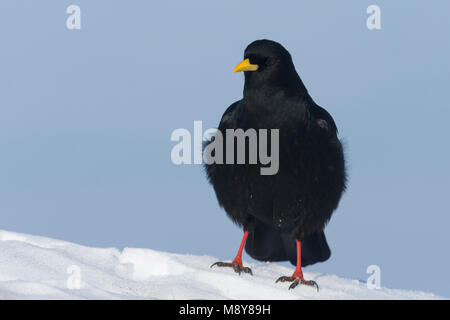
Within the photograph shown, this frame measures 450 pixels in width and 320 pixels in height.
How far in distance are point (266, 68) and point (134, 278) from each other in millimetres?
2472

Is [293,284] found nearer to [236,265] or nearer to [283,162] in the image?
[236,265]

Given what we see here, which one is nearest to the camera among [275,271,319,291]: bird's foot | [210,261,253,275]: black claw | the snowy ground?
the snowy ground

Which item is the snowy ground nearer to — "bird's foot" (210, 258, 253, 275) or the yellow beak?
"bird's foot" (210, 258, 253, 275)

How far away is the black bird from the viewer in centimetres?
689

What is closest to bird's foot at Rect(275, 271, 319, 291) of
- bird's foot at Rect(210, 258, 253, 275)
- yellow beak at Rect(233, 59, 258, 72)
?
bird's foot at Rect(210, 258, 253, 275)

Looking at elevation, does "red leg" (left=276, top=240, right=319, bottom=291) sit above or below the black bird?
below

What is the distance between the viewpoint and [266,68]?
23.0ft

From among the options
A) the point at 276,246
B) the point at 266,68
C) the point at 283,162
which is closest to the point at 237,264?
the point at 276,246

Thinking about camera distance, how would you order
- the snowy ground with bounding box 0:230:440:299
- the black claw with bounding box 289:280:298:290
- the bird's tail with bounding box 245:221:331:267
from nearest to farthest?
the snowy ground with bounding box 0:230:440:299 < the black claw with bounding box 289:280:298:290 < the bird's tail with bounding box 245:221:331:267

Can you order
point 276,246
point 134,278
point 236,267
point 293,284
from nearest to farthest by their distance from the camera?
point 293,284 → point 134,278 → point 236,267 → point 276,246

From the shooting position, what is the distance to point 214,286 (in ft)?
21.4

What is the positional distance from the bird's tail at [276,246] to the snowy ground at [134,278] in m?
0.13
